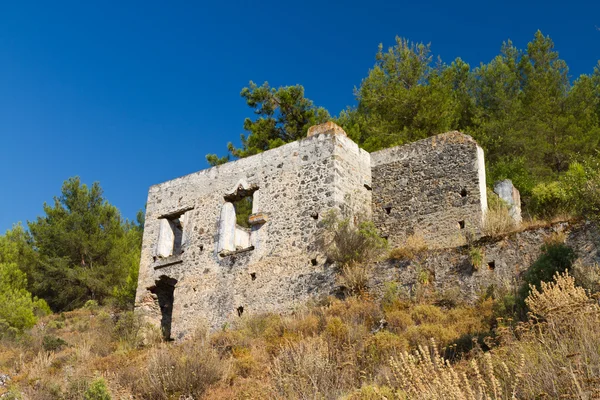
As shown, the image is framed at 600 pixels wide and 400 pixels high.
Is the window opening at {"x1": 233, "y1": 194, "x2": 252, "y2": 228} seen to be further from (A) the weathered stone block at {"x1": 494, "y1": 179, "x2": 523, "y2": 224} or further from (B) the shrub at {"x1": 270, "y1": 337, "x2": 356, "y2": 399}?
(B) the shrub at {"x1": 270, "y1": 337, "x2": 356, "y2": 399}

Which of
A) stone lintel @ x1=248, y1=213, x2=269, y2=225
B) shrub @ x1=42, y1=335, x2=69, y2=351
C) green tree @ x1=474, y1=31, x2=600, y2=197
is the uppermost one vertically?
green tree @ x1=474, y1=31, x2=600, y2=197

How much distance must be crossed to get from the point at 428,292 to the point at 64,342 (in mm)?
8741

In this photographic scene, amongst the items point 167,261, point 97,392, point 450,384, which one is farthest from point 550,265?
point 167,261

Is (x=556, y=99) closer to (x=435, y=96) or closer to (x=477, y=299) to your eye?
(x=435, y=96)

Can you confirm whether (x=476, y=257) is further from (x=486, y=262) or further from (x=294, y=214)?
(x=294, y=214)

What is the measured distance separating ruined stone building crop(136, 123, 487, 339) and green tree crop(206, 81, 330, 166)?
7620 millimetres

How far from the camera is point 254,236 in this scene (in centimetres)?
1519

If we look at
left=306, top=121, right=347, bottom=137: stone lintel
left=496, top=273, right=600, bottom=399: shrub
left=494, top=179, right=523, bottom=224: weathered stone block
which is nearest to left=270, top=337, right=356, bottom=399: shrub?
left=496, top=273, right=600, bottom=399: shrub

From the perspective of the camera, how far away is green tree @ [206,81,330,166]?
2427 cm

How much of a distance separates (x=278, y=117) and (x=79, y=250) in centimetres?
915

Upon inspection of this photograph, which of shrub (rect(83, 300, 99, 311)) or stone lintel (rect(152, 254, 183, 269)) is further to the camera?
shrub (rect(83, 300, 99, 311))

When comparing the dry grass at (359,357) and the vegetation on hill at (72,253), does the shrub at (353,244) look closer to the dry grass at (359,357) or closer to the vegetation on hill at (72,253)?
the dry grass at (359,357)

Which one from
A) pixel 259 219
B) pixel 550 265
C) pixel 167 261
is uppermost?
pixel 259 219

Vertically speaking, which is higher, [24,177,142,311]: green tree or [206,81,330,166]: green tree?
[206,81,330,166]: green tree
